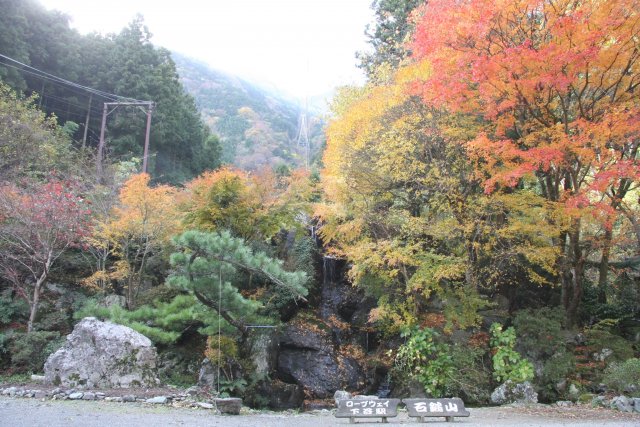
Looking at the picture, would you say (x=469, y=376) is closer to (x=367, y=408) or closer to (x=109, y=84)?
(x=367, y=408)

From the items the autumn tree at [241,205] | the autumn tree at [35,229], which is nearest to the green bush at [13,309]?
the autumn tree at [35,229]

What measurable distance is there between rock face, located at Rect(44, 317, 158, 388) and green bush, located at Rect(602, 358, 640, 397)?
9.87 m

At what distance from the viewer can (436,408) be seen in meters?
7.36

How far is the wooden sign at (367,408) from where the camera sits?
7.12 meters

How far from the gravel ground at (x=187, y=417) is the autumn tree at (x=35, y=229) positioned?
4801mm

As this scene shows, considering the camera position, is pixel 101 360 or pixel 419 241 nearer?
pixel 101 360

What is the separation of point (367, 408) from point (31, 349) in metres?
8.91

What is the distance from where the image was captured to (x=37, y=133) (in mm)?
16750

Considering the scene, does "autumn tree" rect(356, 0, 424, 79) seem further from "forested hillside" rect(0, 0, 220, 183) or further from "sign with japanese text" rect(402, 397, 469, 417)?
"sign with japanese text" rect(402, 397, 469, 417)

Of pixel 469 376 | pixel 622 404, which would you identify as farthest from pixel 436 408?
pixel 622 404

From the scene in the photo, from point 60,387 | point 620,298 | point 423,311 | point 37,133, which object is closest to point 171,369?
point 60,387

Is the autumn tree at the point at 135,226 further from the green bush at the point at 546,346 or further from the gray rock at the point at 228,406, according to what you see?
the green bush at the point at 546,346

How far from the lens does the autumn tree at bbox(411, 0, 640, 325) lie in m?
8.85

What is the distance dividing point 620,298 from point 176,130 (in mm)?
25255
